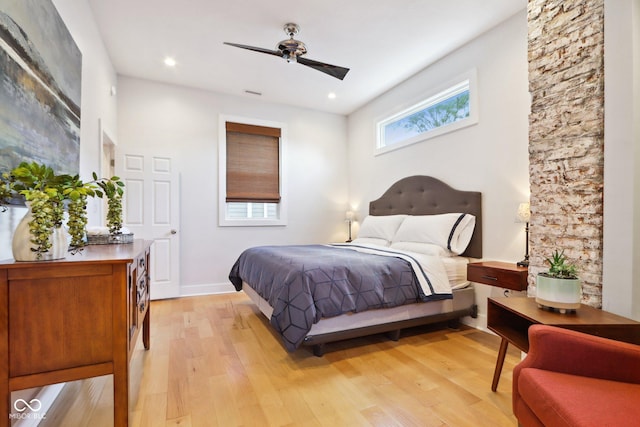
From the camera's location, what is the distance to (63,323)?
1.21 meters

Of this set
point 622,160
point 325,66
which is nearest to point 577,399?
point 622,160

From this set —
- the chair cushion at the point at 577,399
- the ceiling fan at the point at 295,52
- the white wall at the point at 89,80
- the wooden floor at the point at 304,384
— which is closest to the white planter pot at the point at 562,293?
the chair cushion at the point at 577,399

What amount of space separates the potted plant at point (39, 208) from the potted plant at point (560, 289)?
226cm

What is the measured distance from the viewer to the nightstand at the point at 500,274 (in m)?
2.31

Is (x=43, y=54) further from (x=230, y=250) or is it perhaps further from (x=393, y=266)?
(x=230, y=250)

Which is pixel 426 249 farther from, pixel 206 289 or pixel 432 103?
pixel 206 289

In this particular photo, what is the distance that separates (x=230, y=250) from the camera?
455 centimetres

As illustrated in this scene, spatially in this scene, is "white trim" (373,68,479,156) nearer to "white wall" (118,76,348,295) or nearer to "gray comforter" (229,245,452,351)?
"white wall" (118,76,348,295)

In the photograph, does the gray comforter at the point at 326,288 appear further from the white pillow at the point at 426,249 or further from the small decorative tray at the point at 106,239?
the small decorative tray at the point at 106,239

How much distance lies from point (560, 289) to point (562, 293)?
21mm

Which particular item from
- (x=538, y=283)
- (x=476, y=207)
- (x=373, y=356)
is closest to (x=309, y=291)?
(x=373, y=356)

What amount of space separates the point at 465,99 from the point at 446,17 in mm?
893

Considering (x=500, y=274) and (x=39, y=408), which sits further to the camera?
(x=500, y=274)

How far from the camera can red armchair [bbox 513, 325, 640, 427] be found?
96 cm
